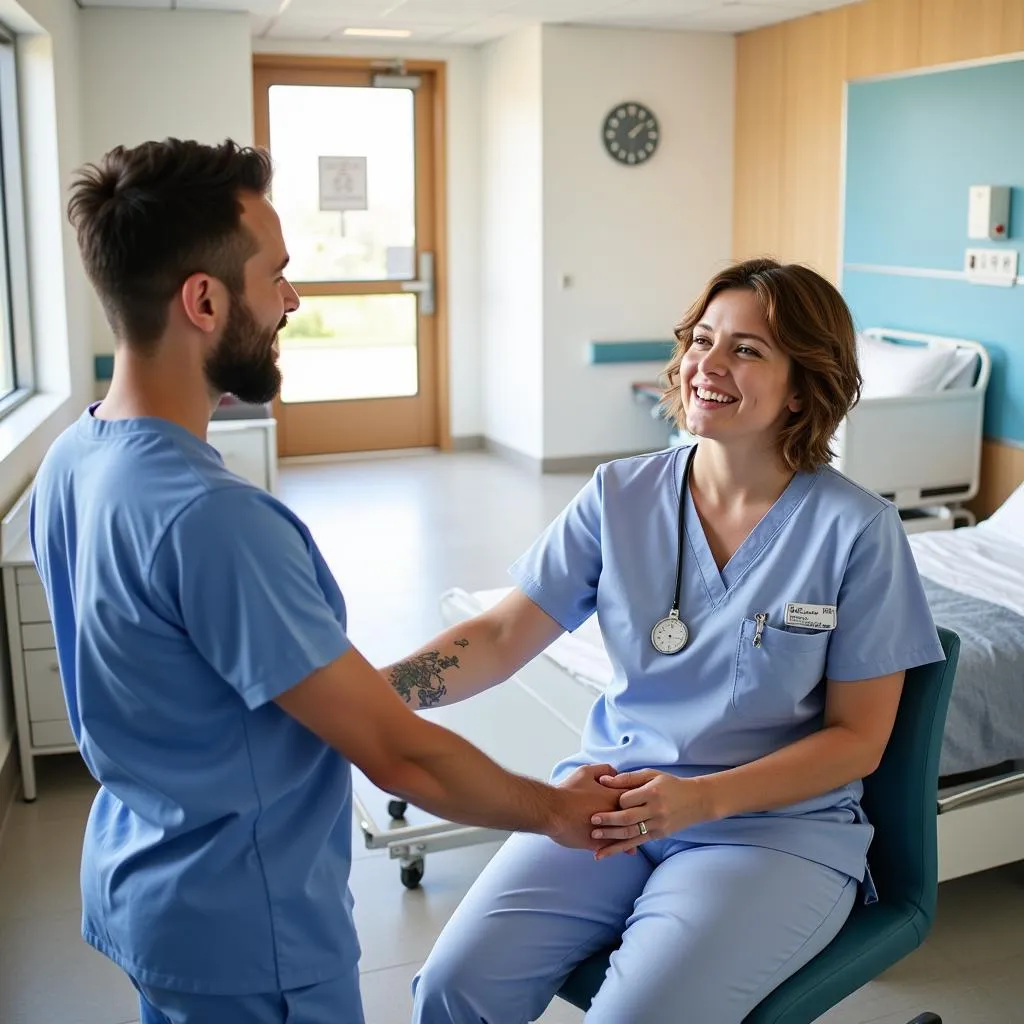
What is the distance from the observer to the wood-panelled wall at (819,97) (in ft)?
17.5

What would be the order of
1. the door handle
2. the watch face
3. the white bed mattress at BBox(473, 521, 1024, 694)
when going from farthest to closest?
the door handle
the white bed mattress at BBox(473, 521, 1024, 694)
the watch face

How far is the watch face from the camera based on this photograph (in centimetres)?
175

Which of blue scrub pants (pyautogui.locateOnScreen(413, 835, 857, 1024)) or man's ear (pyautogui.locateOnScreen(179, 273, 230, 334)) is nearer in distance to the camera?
man's ear (pyautogui.locateOnScreen(179, 273, 230, 334))

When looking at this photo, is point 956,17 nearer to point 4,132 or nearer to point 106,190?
point 4,132

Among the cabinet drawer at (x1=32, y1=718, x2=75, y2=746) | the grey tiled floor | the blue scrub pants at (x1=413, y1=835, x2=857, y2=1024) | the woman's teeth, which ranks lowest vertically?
the grey tiled floor

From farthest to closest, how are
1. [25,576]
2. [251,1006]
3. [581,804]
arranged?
[25,576] < [581,804] < [251,1006]

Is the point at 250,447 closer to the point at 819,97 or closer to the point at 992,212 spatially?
the point at 992,212

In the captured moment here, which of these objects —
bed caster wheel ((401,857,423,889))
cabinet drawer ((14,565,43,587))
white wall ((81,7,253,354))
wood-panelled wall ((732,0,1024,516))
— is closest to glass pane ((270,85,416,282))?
white wall ((81,7,253,354))

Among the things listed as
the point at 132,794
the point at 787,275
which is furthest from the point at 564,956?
the point at 787,275

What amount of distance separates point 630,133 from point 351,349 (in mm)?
2103

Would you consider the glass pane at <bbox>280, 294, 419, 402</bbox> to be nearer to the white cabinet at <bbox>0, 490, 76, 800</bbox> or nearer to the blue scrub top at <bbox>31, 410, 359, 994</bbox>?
the white cabinet at <bbox>0, 490, 76, 800</bbox>

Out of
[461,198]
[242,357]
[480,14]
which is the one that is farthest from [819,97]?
[242,357]

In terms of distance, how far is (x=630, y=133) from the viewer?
275 inches

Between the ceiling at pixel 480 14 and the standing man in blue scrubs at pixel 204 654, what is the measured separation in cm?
515
